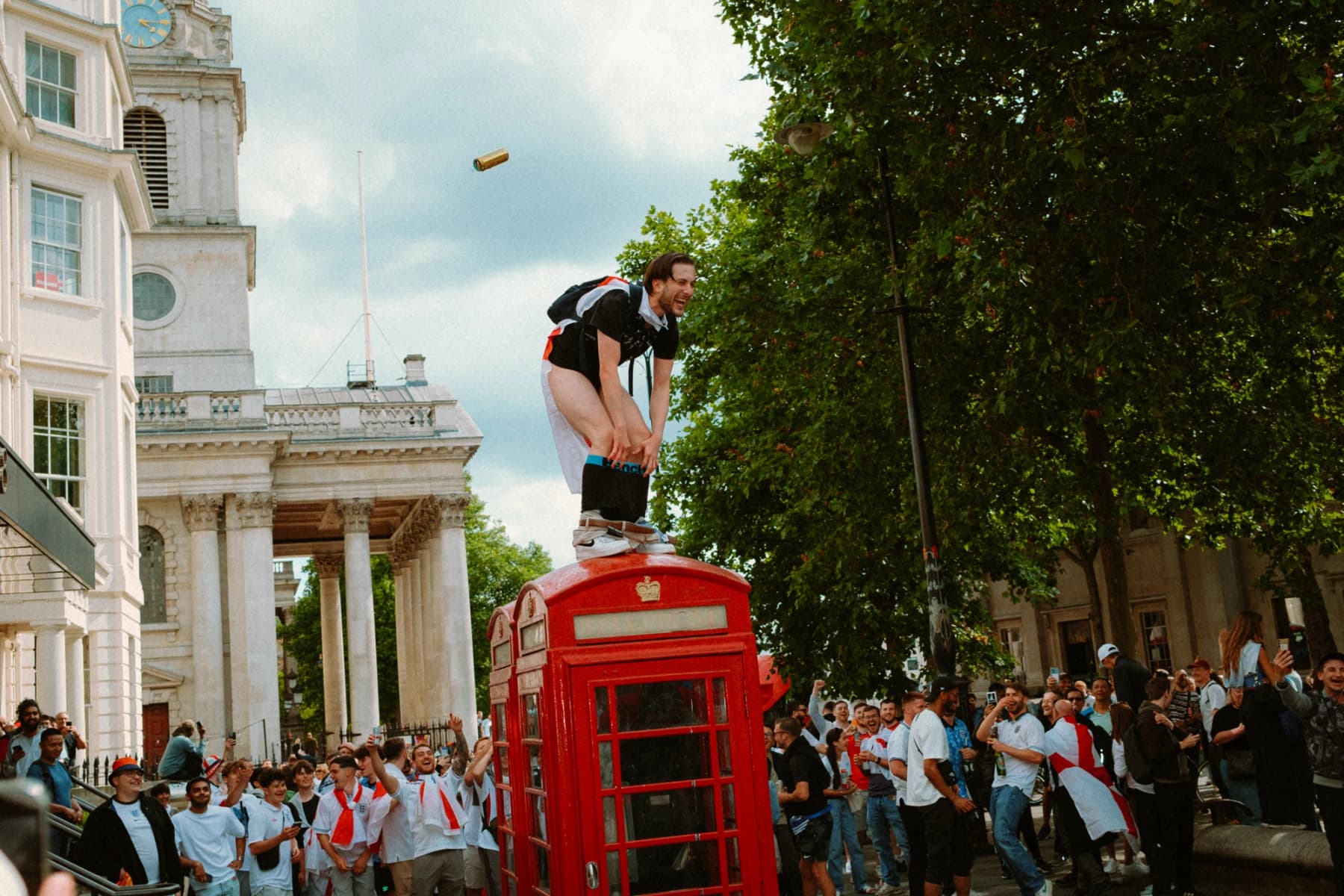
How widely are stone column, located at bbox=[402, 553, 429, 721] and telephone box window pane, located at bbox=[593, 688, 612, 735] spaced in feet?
155

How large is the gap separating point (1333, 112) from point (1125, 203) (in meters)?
4.17

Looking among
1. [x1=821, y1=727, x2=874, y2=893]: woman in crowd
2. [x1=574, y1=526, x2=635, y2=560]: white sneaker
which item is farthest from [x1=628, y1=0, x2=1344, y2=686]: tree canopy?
[x1=574, y1=526, x2=635, y2=560]: white sneaker

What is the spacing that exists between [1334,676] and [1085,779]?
311cm

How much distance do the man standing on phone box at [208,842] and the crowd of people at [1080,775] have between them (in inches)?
190

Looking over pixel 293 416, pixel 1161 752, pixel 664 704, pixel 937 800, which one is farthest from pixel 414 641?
pixel 664 704

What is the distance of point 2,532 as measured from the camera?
63.1ft

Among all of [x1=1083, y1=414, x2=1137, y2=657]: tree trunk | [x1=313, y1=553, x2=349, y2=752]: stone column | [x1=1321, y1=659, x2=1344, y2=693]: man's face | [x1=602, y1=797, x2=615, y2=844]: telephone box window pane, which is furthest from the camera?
[x1=313, y1=553, x2=349, y2=752]: stone column

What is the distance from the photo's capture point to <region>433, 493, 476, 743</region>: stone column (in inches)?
1927

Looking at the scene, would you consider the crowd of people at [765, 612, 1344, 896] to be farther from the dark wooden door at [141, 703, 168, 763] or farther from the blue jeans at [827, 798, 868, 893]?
the dark wooden door at [141, 703, 168, 763]

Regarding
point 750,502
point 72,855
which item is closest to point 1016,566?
point 750,502

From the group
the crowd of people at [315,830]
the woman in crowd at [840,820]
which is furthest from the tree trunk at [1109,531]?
the crowd of people at [315,830]

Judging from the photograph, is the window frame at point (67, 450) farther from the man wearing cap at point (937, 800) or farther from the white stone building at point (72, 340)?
the man wearing cap at point (937, 800)

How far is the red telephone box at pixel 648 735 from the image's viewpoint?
7113mm

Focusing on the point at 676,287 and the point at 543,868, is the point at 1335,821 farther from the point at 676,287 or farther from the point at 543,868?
the point at 676,287
